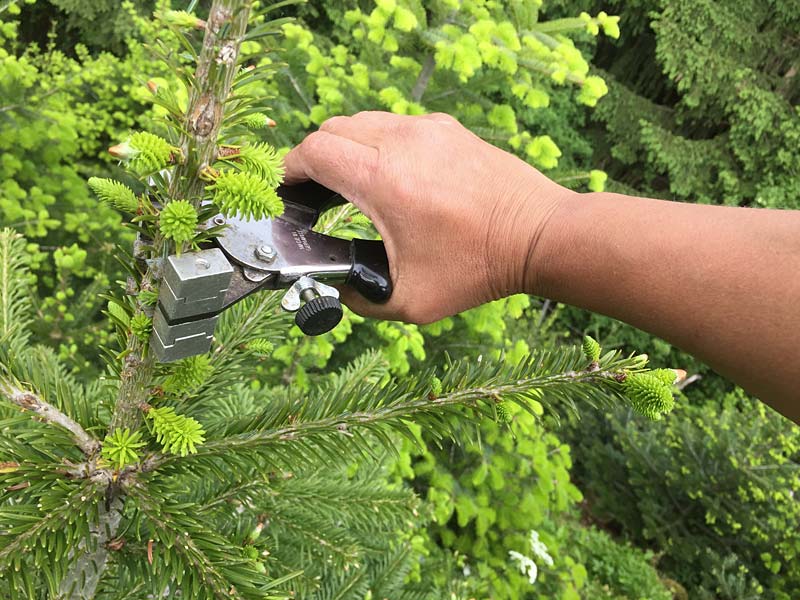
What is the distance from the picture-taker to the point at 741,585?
4043 millimetres

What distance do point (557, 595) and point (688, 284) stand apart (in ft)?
11.0

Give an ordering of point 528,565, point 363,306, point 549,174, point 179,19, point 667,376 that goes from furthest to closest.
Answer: point 549,174 → point 528,565 → point 363,306 → point 667,376 → point 179,19

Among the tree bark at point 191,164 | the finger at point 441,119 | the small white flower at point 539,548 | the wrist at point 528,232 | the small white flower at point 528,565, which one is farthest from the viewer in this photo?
the small white flower at point 539,548

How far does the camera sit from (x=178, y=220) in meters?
0.67

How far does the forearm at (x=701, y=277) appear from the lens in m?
0.74

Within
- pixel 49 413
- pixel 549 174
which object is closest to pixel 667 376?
pixel 49 413

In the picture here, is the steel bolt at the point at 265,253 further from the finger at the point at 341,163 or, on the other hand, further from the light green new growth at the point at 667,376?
the light green new growth at the point at 667,376

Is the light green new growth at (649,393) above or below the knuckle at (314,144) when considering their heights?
below

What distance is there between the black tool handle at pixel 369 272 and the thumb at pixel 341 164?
7 cm

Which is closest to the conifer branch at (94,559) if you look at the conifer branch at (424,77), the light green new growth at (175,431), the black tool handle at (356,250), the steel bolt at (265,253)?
the light green new growth at (175,431)

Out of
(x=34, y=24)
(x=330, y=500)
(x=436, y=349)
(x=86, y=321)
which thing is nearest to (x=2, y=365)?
(x=330, y=500)

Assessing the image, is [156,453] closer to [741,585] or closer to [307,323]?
[307,323]

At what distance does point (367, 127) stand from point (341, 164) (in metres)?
0.14

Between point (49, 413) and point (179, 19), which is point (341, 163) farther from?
point (49, 413)
